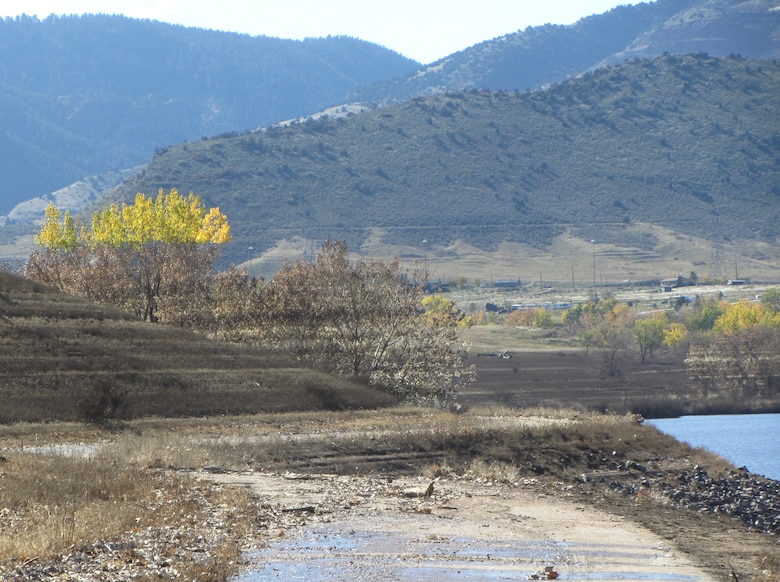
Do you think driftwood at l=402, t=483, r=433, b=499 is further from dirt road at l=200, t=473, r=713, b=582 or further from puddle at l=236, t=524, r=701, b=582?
puddle at l=236, t=524, r=701, b=582

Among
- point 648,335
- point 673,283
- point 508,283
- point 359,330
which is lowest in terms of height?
point 648,335

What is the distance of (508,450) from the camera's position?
3866 cm

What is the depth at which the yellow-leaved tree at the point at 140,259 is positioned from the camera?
7025 centimetres

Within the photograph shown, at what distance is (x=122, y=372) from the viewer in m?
46.5

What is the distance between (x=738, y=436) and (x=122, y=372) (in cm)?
4273

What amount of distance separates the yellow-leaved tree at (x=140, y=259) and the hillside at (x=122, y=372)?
13879 millimetres

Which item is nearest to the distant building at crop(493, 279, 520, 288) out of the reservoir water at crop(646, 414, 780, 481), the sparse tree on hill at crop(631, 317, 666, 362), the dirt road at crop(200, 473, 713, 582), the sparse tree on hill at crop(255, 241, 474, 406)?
the sparse tree on hill at crop(631, 317, 666, 362)

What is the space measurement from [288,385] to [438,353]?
1494 centimetres

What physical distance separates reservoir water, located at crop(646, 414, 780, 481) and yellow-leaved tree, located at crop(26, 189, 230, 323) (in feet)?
96.9

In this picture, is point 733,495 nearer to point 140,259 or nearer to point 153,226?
point 140,259

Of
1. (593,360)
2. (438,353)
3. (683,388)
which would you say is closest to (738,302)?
(593,360)

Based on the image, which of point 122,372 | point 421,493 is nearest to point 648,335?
point 122,372

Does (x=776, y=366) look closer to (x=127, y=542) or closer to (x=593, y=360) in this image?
(x=593, y=360)

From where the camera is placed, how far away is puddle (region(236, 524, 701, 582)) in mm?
16375
